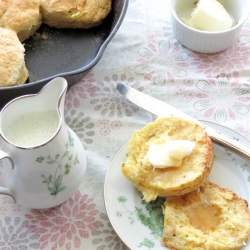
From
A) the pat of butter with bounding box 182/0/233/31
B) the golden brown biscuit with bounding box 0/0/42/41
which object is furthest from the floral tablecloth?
the golden brown biscuit with bounding box 0/0/42/41

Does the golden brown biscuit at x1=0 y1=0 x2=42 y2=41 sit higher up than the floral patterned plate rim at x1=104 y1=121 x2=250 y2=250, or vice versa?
the golden brown biscuit at x1=0 y1=0 x2=42 y2=41

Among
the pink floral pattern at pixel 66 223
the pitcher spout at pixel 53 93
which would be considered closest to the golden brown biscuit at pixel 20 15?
the pitcher spout at pixel 53 93

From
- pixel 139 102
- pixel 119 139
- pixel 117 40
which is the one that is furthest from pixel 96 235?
pixel 117 40

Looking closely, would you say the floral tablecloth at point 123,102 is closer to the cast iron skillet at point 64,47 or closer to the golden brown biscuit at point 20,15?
the cast iron skillet at point 64,47

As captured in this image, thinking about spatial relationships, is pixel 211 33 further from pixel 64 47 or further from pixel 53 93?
pixel 53 93

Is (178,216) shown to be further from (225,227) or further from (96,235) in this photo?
(96,235)

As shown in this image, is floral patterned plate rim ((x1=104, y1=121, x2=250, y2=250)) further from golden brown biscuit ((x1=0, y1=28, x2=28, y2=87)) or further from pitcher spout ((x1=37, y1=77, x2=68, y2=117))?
golden brown biscuit ((x1=0, y1=28, x2=28, y2=87))
